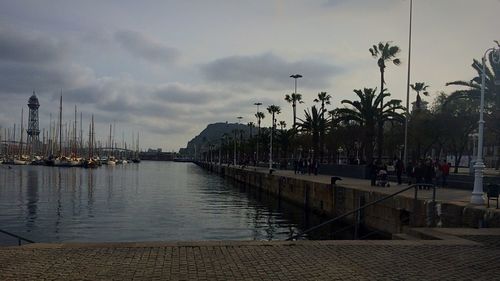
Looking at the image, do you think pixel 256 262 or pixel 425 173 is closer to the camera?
pixel 256 262

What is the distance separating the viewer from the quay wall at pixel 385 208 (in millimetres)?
16977

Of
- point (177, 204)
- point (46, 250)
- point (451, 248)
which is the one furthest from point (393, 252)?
point (177, 204)

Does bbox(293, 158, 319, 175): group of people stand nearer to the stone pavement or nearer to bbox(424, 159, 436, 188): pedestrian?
bbox(424, 159, 436, 188): pedestrian

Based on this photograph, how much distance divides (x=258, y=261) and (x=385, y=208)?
15.5 metres

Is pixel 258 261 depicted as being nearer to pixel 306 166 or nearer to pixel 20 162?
pixel 306 166

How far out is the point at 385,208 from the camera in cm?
2402

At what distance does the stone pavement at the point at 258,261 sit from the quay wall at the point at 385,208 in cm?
471

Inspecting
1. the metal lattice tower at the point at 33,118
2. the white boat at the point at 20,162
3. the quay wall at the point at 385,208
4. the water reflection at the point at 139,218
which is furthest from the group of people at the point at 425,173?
the metal lattice tower at the point at 33,118

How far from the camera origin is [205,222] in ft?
96.5

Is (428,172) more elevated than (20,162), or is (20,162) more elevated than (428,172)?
(428,172)

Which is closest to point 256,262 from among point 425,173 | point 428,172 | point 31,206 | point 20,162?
point 428,172

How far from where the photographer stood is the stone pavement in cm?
870

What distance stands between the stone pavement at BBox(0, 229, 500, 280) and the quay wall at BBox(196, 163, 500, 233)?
4710 mm

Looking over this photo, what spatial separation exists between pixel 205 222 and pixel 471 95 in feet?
63.2
